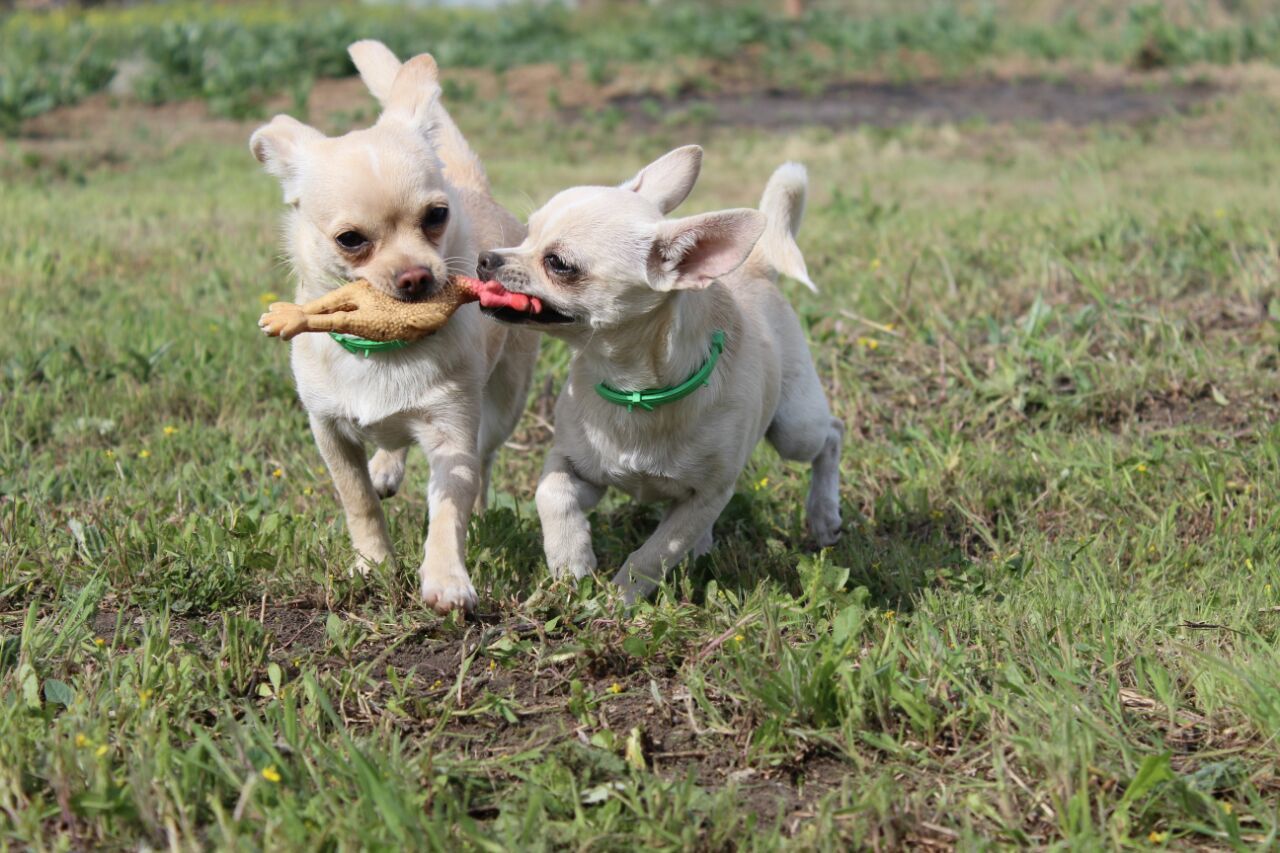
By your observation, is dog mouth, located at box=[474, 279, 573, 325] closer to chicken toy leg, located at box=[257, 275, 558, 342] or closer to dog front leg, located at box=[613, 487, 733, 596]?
chicken toy leg, located at box=[257, 275, 558, 342]

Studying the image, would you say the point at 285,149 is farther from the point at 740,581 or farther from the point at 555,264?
the point at 740,581

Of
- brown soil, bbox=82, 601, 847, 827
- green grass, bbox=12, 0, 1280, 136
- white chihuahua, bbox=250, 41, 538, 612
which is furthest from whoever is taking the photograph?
green grass, bbox=12, 0, 1280, 136

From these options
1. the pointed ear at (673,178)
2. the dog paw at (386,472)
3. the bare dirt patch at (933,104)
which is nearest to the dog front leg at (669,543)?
the pointed ear at (673,178)

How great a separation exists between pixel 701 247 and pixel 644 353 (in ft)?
1.06

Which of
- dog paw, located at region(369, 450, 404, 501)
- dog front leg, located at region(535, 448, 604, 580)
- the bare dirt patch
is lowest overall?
the bare dirt patch

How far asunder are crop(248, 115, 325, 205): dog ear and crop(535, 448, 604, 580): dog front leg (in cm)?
107

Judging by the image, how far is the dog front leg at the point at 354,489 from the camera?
12.4 feet

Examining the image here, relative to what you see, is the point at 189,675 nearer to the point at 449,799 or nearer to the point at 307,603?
the point at 307,603

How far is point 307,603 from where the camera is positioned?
3508 millimetres

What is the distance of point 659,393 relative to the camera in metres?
3.58

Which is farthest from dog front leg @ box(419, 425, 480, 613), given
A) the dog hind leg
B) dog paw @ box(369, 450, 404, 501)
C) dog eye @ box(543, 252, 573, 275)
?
the dog hind leg

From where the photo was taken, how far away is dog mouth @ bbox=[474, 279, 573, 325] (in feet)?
11.2

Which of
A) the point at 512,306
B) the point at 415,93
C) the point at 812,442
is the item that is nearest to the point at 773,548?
the point at 812,442

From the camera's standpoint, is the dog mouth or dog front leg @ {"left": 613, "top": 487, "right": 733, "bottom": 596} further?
dog front leg @ {"left": 613, "top": 487, "right": 733, "bottom": 596}
